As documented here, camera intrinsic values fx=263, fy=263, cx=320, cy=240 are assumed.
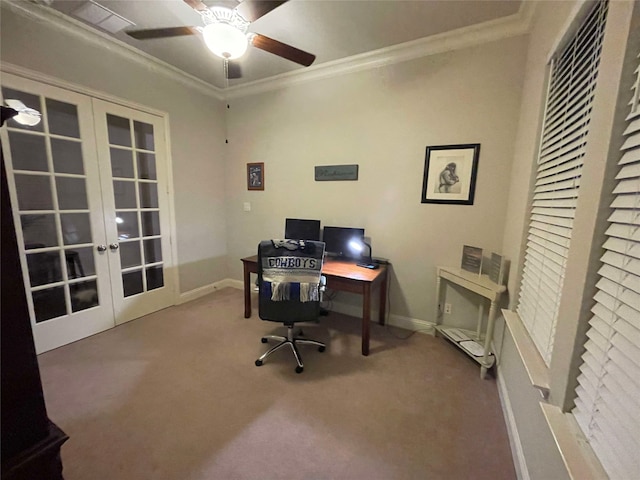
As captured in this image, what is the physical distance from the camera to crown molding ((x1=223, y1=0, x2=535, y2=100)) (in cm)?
203

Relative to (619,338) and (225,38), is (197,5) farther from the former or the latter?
(619,338)

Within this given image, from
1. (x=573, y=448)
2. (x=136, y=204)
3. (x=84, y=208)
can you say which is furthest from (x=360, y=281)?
(x=84, y=208)

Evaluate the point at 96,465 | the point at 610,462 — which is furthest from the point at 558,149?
the point at 96,465

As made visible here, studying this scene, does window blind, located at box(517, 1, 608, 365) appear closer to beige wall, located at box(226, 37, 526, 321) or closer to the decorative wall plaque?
beige wall, located at box(226, 37, 526, 321)

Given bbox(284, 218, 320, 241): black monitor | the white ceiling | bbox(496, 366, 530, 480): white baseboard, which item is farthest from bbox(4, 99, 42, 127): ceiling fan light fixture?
bbox(496, 366, 530, 480): white baseboard

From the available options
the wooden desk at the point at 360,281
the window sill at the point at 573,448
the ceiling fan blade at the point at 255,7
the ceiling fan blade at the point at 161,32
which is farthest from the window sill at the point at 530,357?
the ceiling fan blade at the point at 161,32

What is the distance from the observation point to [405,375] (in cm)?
206

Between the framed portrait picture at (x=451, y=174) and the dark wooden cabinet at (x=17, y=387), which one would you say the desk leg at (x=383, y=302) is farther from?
A: the dark wooden cabinet at (x=17, y=387)

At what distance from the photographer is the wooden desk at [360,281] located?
2.29m

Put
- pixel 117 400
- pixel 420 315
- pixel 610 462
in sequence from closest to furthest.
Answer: pixel 610 462
pixel 117 400
pixel 420 315

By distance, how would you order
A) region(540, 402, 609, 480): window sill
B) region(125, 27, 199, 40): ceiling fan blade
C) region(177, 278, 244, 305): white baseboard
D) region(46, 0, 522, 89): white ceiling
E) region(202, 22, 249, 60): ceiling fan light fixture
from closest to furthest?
1. region(540, 402, 609, 480): window sill
2. region(202, 22, 249, 60): ceiling fan light fixture
3. region(125, 27, 199, 40): ceiling fan blade
4. region(46, 0, 522, 89): white ceiling
5. region(177, 278, 244, 305): white baseboard

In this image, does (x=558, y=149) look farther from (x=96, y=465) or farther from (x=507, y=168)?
(x=96, y=465)

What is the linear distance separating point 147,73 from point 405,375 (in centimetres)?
382

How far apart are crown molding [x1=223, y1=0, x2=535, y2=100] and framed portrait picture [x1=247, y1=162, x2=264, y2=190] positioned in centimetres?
90
